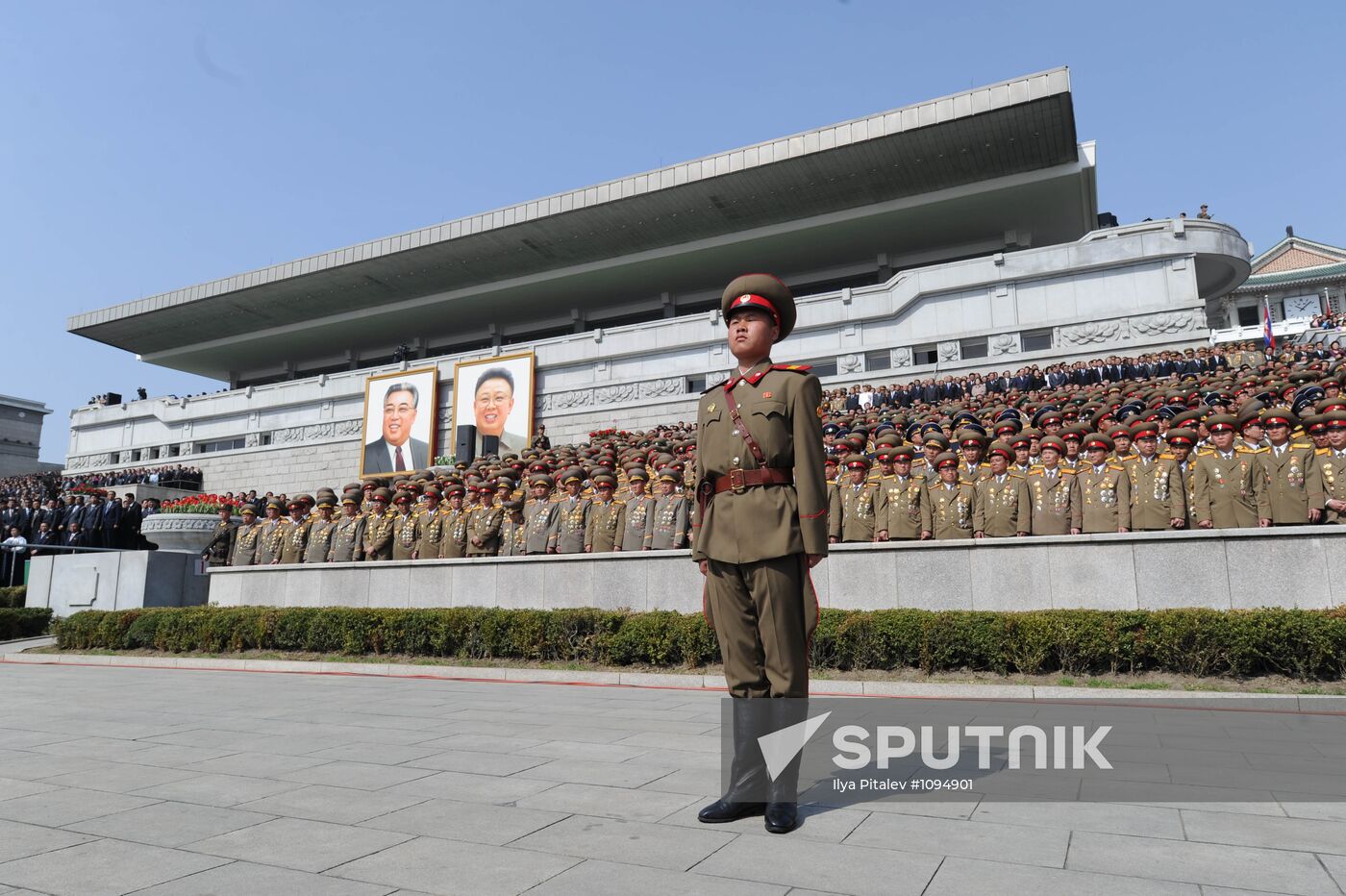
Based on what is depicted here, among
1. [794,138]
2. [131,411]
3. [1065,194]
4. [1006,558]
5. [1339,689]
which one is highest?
[794,138]

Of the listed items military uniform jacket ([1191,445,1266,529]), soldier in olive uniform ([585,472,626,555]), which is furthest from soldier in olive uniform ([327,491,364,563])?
military uniform jacket ([1191,445,1266,529])

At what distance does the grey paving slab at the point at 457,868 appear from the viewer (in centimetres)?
241

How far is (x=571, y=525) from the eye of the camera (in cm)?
1144

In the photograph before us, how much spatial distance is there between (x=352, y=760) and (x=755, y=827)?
232 centimetres

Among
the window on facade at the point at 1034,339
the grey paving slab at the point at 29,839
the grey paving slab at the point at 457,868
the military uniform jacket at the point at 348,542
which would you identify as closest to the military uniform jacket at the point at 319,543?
the military uniform jacket at the point at 348,542

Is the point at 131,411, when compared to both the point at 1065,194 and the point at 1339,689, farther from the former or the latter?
the point at 1339,689

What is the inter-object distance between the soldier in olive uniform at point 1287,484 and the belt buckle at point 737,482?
712 cm

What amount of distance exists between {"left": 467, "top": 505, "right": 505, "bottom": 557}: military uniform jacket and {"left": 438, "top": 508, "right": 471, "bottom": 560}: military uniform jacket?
0.30ft

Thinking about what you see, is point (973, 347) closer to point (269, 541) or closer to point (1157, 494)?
point (1157, 494)

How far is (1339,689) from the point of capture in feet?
20.2

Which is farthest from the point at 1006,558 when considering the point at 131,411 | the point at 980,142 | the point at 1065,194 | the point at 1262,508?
the point at 131,411

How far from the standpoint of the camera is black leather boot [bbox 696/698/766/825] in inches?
123

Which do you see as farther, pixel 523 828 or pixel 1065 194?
pixel 1065 194

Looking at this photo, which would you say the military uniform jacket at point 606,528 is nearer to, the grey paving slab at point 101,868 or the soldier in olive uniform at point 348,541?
the soldier in olive uniform at point 348,541
